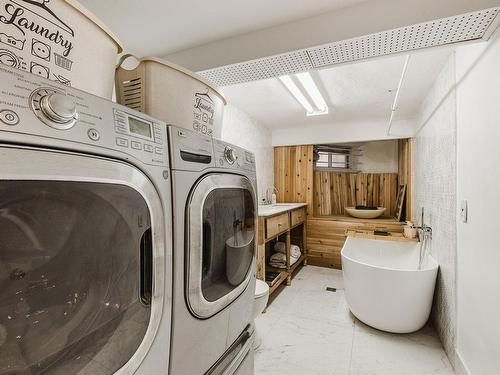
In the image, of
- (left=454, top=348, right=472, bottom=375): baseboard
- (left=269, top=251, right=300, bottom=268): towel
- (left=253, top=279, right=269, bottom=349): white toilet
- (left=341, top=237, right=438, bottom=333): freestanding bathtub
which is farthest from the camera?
(left=269, top=251, right=300, bottom=268): towel

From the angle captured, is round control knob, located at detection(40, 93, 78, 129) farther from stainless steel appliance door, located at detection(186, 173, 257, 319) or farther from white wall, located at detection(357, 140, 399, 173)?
white wall, located at detection(357, 140, 399, 173)

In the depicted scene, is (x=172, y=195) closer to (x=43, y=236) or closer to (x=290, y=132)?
(x=43, y=236)

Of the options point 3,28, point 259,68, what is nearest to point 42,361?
point 3,28

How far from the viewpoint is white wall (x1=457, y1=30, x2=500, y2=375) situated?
118cm

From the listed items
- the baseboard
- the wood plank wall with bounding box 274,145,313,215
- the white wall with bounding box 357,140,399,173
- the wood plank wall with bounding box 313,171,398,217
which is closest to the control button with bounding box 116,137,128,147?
the baseboard

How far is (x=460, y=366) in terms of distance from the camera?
1569mm

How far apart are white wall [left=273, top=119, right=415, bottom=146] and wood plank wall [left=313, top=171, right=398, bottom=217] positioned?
0.73m

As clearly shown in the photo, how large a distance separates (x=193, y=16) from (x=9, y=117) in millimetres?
1338

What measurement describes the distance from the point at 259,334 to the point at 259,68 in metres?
2.15

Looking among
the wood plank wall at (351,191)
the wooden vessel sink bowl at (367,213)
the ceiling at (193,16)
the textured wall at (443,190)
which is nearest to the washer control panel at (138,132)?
the ceiling at (193,16)

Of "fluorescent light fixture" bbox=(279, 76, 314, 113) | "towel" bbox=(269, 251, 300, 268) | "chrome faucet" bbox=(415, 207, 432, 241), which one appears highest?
"fluorescent light fixture" bbox=(279, 76, 314, 113)

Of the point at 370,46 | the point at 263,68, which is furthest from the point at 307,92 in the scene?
the point at 370,46

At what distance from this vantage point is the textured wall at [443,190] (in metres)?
1.76

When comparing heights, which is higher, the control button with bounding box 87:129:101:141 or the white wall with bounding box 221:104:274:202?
the white wall with bounding box 221:104:274:202
